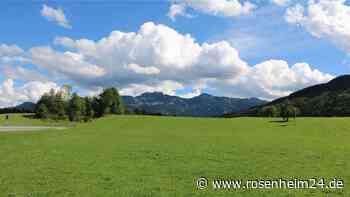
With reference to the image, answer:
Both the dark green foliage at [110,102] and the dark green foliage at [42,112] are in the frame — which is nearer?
the dark green foliage at [110,102]

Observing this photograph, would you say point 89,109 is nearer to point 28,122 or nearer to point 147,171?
point 28,122

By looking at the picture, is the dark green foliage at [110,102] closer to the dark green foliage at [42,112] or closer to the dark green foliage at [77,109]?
the dark green foliage at [77,109]

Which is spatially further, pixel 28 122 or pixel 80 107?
pixel 80 107

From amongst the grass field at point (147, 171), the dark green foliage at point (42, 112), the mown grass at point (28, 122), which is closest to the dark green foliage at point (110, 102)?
the mown grass at point (28, 122)

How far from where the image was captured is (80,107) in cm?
14338

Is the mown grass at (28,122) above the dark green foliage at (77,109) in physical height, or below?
below

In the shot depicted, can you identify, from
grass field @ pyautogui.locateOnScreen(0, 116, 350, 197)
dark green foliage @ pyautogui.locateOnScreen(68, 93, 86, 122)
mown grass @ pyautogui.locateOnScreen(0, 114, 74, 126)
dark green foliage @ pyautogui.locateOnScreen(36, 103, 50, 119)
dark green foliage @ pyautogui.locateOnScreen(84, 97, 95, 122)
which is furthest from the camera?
dark green foliage @ pyautogui.locateOnScreen(36, 103, 50, 119)

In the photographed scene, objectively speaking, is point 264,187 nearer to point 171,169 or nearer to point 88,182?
point 171,169

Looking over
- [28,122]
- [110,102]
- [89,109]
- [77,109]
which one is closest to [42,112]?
[77,109]

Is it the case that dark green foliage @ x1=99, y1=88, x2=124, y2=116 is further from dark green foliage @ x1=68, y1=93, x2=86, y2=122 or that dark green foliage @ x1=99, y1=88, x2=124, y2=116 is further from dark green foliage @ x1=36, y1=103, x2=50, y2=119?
dark green foliage @ x1=36, y1=103, x2=50, y2=119

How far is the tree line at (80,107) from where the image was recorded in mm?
139000

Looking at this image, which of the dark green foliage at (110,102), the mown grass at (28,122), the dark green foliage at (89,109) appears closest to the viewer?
the mown grass at (28,122)

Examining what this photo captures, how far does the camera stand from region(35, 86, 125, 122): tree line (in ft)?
456

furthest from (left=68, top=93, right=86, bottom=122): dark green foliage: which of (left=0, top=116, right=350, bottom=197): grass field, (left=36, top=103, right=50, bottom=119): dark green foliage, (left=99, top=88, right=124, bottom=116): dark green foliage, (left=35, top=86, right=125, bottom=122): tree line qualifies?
(left=0, top=116, right=350, bottom=197): grass field
